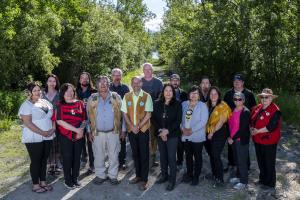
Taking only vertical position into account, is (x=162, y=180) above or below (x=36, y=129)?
below

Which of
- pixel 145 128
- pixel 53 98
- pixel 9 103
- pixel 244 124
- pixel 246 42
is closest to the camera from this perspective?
pixel 244 124

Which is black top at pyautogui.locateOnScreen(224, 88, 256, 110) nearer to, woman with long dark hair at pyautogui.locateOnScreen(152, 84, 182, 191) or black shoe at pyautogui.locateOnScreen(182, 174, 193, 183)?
woman with long dark hair at pyautogui.locateOnScreen(152, 84, 182, 191)

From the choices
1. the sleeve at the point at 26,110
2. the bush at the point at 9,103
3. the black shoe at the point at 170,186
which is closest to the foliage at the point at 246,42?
the bush at the point at 9,103

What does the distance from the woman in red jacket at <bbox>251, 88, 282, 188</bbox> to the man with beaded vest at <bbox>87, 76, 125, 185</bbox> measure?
2352mm

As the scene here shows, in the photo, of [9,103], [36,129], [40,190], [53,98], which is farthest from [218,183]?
[9,103]

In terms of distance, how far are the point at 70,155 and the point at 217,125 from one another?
2562 mm

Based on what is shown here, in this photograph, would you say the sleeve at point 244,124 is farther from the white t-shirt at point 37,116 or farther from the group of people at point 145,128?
the white t-shirt at point 37,116

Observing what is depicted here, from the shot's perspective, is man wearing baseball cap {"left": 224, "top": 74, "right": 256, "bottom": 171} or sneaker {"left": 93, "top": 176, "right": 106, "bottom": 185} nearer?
sneaker {"left": 93, "top": 176, "right": 106, "bottom": 185}

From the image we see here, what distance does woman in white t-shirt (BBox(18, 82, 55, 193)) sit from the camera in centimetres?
612

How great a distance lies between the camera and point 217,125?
656 centimetres

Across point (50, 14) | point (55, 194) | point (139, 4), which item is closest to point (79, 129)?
point (55, 194)

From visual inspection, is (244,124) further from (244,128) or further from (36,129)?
(36,129)

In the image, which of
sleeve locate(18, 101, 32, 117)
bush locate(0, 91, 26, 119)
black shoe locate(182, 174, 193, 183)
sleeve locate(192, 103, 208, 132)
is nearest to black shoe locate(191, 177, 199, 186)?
black shoe locate(182, 174, 193, 183)

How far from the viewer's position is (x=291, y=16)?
14.5 meters
